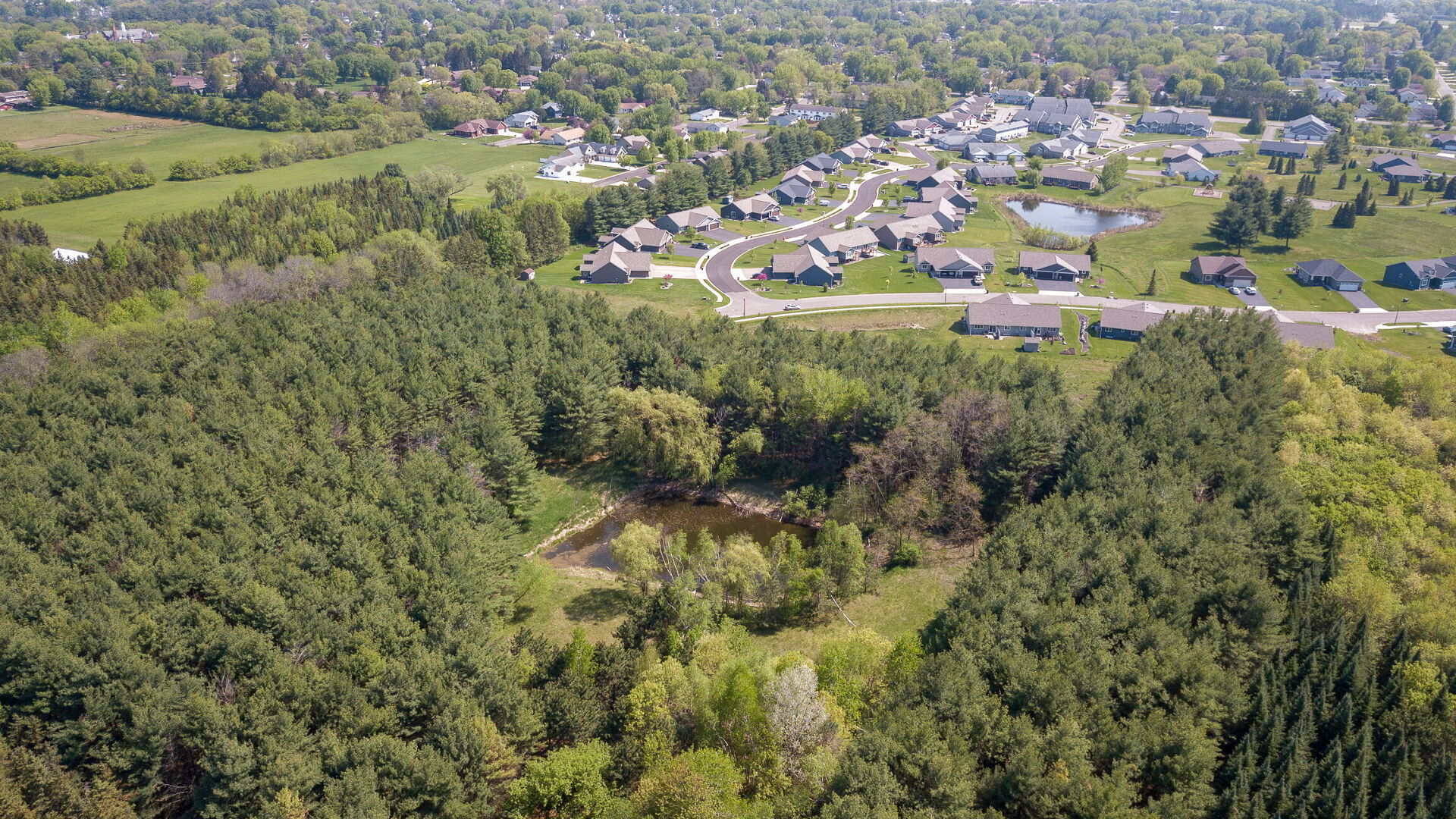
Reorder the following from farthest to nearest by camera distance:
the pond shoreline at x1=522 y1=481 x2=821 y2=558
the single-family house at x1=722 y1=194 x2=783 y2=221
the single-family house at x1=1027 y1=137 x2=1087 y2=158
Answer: the single-family house at x1=1027 y1=137 x2=1087 y2=158, the single-family house at x1=722 y1=194 x2=783 y2=221, the pond shoreline at x1=522 y1=481 x2=821 y2=558

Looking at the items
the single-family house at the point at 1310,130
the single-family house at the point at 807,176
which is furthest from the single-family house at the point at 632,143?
the single-family house at the point at 1310,130

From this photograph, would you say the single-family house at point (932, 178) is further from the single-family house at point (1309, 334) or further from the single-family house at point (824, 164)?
the single-family house at point (1309, 334)

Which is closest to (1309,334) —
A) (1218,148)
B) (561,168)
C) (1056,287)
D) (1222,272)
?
(1222,272)

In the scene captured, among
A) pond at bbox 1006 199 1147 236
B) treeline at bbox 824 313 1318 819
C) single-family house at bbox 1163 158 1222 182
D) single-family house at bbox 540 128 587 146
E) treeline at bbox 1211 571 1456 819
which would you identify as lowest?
pond at bbox 1006 199 1147 236

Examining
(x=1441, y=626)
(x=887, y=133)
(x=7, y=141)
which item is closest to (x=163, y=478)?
(x=1441, y=626)

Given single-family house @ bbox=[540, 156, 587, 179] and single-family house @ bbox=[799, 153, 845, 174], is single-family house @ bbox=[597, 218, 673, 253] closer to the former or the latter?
single-family house @ bbox=[540, 156, 587, 179]

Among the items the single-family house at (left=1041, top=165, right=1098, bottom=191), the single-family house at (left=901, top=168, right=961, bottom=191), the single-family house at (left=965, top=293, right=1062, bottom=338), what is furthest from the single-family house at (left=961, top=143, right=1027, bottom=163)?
the single-family house at (left=965, top=293, right=1062, bottom=338)

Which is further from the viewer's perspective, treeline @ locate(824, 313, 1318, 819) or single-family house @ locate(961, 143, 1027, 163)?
single-family house @ locate(961, 143, 1027, 163)
